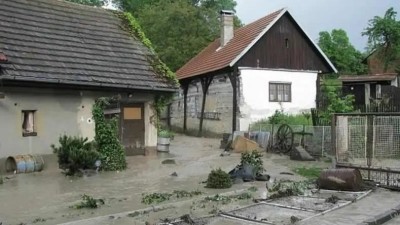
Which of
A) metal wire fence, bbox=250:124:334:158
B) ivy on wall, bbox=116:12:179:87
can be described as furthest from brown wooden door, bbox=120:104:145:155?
metal wire fence, bbox=250:124:334:158

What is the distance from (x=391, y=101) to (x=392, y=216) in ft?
63.8

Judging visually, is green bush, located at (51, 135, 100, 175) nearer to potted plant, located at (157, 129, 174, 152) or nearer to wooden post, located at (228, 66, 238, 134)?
potted plant, located at (157, 129, 174, 152)

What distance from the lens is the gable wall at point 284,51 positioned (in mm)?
27969

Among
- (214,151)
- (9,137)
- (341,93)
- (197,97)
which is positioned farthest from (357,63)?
(9,137)

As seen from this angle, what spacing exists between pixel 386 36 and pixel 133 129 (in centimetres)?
3308

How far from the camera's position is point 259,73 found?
2809 centimetres

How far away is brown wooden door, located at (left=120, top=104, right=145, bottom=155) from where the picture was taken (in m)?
19.1

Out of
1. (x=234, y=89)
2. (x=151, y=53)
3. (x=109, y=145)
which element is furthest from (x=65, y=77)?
(x=234, y=89)

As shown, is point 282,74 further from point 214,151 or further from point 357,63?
point 357,63

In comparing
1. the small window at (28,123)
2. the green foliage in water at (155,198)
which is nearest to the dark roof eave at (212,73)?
the small window at (28,123)

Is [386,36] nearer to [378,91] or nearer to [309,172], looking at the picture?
[378,91]

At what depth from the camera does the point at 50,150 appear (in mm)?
16484

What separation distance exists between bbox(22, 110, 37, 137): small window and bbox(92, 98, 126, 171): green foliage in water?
212cm

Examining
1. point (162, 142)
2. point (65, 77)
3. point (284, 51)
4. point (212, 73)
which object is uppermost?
point (284, 51)
